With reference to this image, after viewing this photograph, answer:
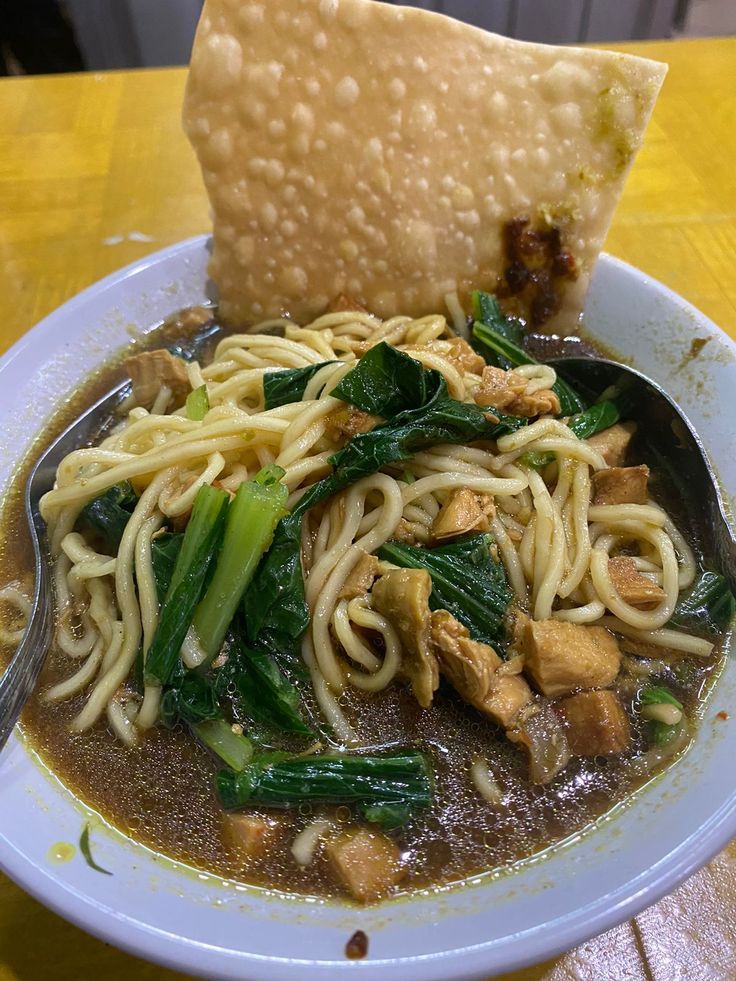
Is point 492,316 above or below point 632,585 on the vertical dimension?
above

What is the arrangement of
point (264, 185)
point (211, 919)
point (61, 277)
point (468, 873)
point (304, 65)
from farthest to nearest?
point (61, 277) → point (264, 185) → point (304, 65) → point (468, 873) → point (211, 919)

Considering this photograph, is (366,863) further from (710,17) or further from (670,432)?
(710,17)

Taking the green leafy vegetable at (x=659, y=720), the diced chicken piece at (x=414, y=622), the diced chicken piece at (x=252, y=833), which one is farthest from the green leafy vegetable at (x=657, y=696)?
the diced chicken piece at (x=252, y=833)

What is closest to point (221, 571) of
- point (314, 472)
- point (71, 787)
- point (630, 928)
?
point (314, 472)

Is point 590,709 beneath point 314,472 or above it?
beneath

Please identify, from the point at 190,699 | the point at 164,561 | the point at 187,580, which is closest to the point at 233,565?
the point at 187,580

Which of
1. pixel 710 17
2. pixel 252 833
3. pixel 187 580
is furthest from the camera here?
pixel 710 17

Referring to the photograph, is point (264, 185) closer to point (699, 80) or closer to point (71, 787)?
point (71, 787)

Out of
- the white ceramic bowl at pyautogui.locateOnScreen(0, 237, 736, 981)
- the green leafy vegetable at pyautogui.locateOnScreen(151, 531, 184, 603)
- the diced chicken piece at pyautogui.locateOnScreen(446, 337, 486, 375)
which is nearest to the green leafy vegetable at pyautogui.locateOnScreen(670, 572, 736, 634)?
the white ceramic bowl at pyautogui.locateOnScreen(0, 237, 736, 981)
